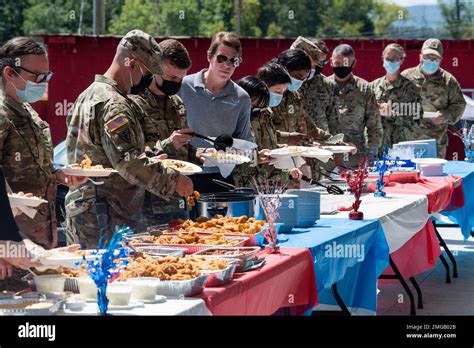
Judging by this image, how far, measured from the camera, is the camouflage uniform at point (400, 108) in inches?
421

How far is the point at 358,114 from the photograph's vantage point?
9773mm

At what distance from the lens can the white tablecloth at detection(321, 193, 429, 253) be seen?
610 centimetres

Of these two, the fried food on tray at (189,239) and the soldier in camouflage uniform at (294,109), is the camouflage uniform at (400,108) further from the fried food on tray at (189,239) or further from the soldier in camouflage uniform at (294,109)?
the fried food on tray at (189,239)

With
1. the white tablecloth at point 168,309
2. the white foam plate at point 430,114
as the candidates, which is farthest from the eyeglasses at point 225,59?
the white foam plate at point 430,114

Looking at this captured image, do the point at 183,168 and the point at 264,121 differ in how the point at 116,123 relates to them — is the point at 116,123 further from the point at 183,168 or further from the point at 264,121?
the point at 264,121

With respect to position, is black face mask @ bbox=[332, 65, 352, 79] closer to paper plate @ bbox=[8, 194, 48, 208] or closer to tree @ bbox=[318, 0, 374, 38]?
paper plate @ bbox=[8, 194, 48, 208]

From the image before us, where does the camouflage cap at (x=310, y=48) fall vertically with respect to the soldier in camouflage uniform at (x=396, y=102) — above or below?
above

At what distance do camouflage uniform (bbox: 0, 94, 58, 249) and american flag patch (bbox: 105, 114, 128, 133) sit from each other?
10.6 inches

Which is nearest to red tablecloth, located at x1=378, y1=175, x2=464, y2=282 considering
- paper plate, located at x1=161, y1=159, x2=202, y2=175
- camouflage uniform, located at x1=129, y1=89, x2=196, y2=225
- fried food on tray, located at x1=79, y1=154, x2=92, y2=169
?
camouflage uniform, located at x1=129, y1=89, x2=196, y2=225

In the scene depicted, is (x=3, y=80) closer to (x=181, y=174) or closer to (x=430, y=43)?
(x=181, y=174)

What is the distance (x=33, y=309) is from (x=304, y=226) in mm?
2471

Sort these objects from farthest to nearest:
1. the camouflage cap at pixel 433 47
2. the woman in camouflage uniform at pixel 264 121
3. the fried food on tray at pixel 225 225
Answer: the camouflage cap at pixel 433 47
the woman in camouflage uniform at pixel 264 121
the fried food on tray at pixel 225 225

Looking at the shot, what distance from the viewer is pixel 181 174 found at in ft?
15.8

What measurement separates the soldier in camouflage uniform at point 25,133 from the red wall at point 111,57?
13.2 m
